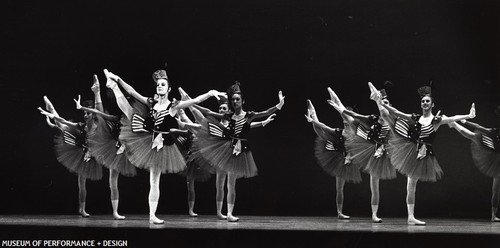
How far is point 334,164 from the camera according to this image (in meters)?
7.53

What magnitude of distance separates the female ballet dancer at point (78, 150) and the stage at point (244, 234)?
90 centimetres

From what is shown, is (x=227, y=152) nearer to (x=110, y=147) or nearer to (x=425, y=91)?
(x=110, y=147)

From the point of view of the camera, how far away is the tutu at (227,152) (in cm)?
692

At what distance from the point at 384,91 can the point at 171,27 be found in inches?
87.5

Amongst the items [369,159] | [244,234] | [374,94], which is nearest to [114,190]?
[244,234]

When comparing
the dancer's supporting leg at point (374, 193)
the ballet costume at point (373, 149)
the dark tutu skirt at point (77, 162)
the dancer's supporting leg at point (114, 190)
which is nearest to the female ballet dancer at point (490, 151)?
the ballet costume at point (373, 149)

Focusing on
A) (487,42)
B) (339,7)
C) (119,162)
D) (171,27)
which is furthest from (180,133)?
(487,42)

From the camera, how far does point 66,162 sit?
7.56m

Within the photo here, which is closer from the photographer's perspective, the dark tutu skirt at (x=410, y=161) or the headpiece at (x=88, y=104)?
the dark tutu skirt at (x=410, y=161)

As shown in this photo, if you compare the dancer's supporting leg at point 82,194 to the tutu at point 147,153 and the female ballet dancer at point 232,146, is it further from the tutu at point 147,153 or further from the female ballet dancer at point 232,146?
the female ballet dancer at point 232,146

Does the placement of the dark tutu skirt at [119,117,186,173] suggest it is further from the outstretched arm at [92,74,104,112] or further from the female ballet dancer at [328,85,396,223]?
the female ballet dancer at [328,85,396,223]

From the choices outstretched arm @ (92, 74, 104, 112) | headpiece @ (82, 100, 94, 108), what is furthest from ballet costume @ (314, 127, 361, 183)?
headpiece @ (82, 100, 94, 108)

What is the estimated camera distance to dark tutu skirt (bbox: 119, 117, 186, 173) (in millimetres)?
6582

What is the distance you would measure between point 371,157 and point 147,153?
2158 mm
